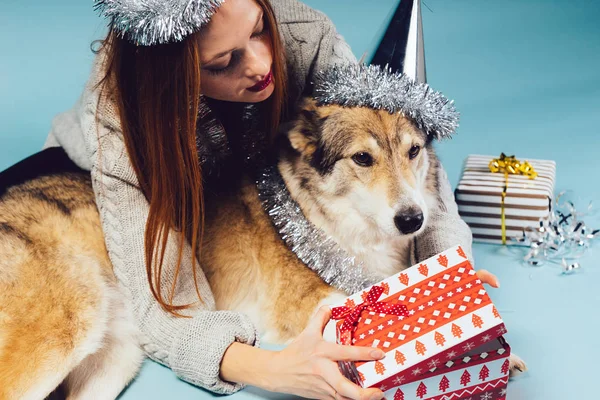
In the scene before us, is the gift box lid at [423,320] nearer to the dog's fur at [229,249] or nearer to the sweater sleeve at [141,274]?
the dog's fur at [229,249]

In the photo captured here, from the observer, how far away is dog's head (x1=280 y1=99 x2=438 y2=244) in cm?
242

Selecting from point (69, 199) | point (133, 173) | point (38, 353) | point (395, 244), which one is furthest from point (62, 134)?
point (395, 244)

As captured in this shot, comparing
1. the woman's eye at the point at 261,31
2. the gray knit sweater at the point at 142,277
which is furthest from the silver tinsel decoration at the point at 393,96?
the gray knit sweater at the point at 142,277

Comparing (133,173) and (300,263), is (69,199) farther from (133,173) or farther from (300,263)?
(300,263)

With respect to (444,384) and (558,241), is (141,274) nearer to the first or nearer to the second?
(444,384)

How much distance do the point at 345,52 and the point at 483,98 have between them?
2190mm

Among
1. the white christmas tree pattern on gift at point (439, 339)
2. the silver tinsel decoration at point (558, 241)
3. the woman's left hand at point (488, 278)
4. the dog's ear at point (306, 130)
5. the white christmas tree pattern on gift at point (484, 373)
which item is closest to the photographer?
the white christmas tree pattern on gift at point (439, 339)

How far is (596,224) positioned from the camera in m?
3.48

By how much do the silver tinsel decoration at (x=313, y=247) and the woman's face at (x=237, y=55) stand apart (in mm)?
425

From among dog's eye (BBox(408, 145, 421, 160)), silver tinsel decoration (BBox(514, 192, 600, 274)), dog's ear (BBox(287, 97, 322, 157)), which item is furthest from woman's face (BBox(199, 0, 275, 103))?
silver tinsel decoration (BBox(514, 192, 600, 274))

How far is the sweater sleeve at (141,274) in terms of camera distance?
7.64 feet

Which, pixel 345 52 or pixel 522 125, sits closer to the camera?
pixel 345 52

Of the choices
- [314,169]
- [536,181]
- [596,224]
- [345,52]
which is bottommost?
[596,224]

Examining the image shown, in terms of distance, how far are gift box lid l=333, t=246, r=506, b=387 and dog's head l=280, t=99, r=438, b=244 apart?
0.34 meters
